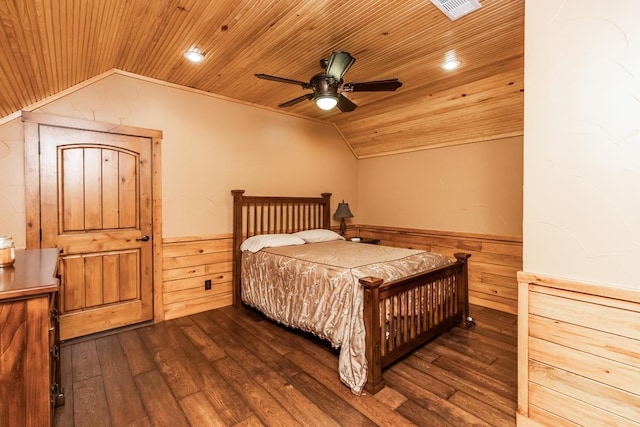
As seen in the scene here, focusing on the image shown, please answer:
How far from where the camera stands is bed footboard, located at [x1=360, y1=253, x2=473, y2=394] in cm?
219

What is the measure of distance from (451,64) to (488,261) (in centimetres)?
236

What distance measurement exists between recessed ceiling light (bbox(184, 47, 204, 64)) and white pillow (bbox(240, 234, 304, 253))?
1.94 m

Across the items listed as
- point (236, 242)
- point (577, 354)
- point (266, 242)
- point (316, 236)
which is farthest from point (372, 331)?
point (236, 242)

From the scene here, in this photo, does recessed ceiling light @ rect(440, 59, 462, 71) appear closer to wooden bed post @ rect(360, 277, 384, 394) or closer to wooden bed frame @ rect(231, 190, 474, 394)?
wooden bed frame @ rect(231, 190, 474, 394)

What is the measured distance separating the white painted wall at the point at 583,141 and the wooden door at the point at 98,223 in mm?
3407

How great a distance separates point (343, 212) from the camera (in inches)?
190

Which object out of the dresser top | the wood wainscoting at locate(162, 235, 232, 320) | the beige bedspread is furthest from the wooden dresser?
the wood wainscoting at locate(162, 235, 232, 320)

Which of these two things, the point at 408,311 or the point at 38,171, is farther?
the point at 38,171

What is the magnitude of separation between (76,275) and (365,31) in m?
3.37

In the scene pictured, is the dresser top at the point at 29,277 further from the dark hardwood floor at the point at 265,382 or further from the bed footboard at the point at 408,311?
the bed footboard at the point at 408,311

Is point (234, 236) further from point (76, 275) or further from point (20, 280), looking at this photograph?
point (20, 280)

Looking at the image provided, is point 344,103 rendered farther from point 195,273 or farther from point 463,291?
point 195,273

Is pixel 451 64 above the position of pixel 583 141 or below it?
above

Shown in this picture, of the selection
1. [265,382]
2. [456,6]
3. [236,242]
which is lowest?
[265,382]
